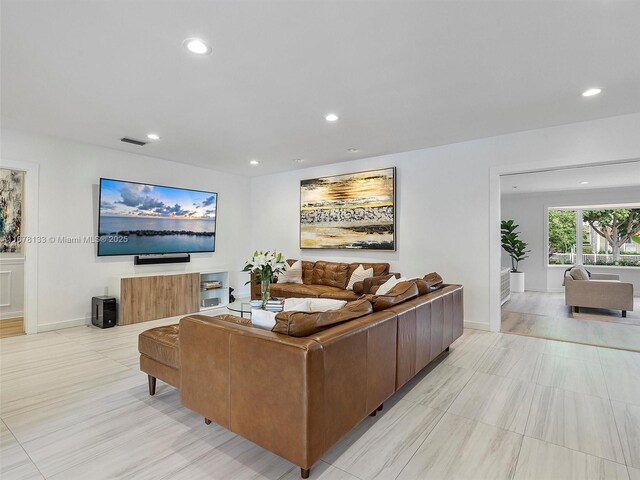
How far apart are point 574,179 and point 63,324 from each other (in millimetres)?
9086

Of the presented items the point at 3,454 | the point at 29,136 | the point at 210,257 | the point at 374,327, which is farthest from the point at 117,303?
the point at 374,327

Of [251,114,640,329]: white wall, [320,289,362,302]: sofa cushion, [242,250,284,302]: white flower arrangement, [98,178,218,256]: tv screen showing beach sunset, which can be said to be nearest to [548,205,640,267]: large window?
[251,114,640,329]: white wall

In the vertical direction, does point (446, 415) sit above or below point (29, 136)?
below

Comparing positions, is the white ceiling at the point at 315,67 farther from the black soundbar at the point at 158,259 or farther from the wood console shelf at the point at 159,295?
the wood console shelf at the point at 159,295

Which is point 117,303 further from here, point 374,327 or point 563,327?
point 563,327

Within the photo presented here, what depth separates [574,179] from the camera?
21.1 feet

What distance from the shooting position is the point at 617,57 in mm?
2516

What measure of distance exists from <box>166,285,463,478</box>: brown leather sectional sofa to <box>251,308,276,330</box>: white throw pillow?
85mm

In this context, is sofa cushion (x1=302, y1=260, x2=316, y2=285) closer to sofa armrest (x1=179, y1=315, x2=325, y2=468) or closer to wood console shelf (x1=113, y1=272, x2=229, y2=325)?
wood console shelf (x1=113, y1=272, x2=229, y2=325)

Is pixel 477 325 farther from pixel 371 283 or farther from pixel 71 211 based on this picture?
pixel 71 211

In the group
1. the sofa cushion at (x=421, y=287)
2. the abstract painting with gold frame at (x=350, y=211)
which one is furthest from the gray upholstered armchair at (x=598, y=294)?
the sofa cushion at (x=421, y=287)

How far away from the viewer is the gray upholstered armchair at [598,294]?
5.57 meters

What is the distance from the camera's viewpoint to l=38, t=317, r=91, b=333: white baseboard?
4496 mm

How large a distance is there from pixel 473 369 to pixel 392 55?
9.55ft
